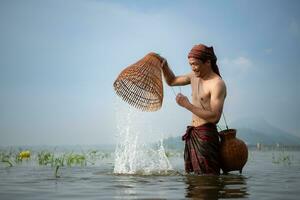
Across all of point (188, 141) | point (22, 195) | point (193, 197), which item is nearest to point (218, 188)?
point (193, 197)

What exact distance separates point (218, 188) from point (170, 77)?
2288 millimetres

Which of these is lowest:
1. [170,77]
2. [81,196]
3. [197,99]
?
[81,196]

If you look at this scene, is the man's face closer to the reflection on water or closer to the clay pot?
the clay pot

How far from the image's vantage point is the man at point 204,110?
18.7ft

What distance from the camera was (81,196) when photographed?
439cm

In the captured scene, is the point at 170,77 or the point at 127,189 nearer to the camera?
the point at 127,189

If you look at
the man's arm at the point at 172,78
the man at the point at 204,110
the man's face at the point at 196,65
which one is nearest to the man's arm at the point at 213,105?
the man at the point at 204,110

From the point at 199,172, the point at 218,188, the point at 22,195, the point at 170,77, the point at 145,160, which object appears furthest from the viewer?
the point at 145,160

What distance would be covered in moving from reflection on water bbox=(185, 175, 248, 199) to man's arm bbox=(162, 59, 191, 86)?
144cm

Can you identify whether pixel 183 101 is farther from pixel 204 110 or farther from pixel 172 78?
pixel 172 78

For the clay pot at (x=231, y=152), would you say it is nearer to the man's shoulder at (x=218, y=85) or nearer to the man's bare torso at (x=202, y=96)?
the man's bare torso at (x=202, y=96)

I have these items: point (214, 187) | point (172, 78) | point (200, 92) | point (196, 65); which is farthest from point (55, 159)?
point (214, 187)

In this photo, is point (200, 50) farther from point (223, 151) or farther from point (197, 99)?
point (223, 151)

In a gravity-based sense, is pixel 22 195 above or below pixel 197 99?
below
